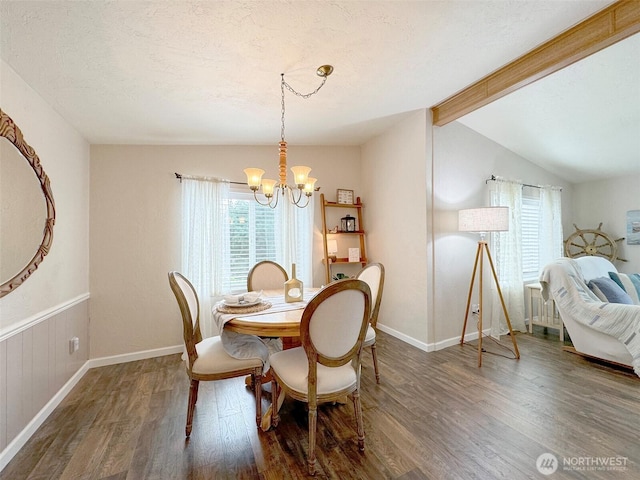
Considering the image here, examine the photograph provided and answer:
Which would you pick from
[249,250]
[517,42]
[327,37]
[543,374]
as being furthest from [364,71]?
[543,374]

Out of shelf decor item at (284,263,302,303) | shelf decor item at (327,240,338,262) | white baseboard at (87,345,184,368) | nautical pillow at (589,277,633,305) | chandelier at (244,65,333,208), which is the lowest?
white baseboard at (87,345,184,368)

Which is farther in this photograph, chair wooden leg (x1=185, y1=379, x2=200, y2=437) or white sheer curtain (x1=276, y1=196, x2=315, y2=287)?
white sheer curtain (x1=276, y1=196, x2=315, y2=287)

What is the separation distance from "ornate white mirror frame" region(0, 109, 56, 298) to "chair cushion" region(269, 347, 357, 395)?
1.72 m

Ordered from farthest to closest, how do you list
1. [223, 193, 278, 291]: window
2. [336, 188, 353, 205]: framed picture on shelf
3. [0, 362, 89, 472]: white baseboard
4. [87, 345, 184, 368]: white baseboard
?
[336, 188, 353, 205]: framed picture on shelf, [223, 193, 278, 291]: window, [87, 345, 184, 368]: white baseboard, [0, 362, 89, 472]: white baseboard

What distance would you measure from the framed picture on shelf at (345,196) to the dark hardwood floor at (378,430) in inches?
89.7

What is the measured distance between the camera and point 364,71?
2.17 meters

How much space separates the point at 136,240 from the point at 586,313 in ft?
15.8

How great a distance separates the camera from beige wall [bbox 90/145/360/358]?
2865 millimetres

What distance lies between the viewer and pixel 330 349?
154 cm

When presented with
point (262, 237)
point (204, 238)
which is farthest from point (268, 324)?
point (262, 237)

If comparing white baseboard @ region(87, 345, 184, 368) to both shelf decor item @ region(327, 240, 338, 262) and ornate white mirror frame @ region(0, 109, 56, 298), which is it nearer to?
ornate white mirror frame @ region(0, 109, 56, 298)

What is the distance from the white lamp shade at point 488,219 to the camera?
283cm

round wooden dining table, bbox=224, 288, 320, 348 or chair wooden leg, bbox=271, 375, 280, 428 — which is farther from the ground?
round wooden dining table, bbox=224, 288, 320, 348

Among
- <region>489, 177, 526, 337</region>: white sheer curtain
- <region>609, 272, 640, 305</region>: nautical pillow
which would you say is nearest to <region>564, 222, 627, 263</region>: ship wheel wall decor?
<region>609, 272, 640, 305</region>: nautical pillow
